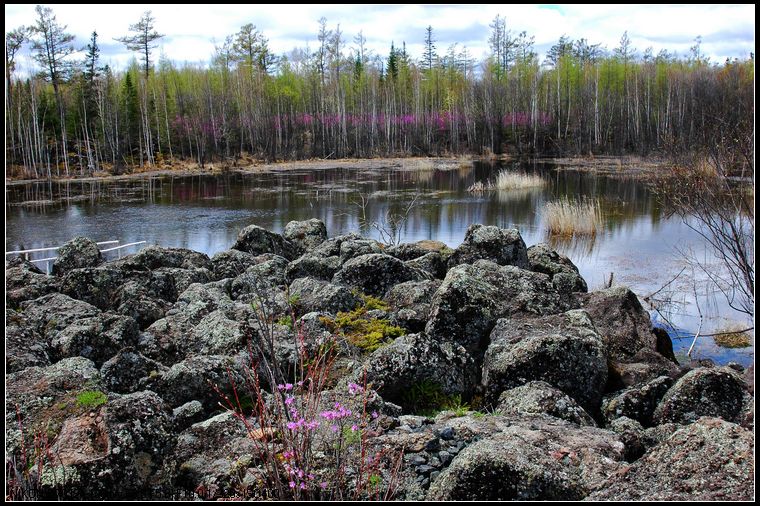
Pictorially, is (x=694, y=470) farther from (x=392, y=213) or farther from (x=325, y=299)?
(x=392, y=213)

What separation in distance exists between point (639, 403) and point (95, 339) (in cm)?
539

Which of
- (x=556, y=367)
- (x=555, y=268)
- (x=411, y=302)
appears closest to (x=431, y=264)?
(x=555, y=268)

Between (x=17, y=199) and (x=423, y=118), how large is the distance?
1559 inches

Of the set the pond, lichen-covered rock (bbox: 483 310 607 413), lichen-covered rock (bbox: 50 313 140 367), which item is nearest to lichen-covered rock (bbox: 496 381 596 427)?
lichen-covered rock (bbox: 483 310 607 413)

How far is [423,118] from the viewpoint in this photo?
65188mm

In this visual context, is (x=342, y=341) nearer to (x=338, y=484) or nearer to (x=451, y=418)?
(x=451, y=418)

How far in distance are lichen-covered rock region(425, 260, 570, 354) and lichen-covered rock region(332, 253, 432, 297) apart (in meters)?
1.19

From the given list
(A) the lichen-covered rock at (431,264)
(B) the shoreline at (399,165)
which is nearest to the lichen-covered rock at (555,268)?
(A) the lichen-covered rock at (431,264)

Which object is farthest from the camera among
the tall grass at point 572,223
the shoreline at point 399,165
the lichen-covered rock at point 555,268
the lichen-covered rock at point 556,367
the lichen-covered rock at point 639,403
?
the shoreline at point 399,165

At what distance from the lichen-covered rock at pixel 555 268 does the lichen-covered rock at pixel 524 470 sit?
A: 654 cm

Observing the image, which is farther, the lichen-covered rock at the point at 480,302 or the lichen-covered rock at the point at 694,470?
the lichen-covered rock at the point at 480,302

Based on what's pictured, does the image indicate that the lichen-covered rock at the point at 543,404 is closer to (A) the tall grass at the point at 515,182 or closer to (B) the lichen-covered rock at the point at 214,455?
(B) the lichen-covered rock at the point at 214,455

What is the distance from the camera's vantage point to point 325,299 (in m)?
8.90

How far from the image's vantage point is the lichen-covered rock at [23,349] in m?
6.45
